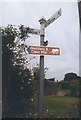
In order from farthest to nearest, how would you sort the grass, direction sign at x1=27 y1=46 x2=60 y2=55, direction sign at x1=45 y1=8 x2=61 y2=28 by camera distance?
the grass → direction sign at x1=45 y1=8 x2=61 y2=28 → direction sign at x1=27 y1=46 x2=60 y2=55

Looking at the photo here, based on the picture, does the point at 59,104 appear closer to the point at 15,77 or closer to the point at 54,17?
the point at 15,77

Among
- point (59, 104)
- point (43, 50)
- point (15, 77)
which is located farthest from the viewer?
point (15, 77)

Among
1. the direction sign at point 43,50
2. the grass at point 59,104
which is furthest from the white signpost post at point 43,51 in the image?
the grass at point 59,104

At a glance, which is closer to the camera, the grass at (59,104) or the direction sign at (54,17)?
the direction sign at (54,17)

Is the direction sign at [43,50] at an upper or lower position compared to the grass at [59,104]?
upper

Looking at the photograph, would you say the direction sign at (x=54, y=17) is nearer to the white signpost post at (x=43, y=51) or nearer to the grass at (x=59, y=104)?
the white signpost post at (x=43, y=51)

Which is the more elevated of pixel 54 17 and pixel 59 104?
pixel 54 17

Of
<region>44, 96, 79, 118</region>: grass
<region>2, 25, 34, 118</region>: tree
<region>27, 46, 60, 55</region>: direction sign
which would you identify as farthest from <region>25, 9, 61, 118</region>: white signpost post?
<region>2, 25, 34, 118</region>: tree

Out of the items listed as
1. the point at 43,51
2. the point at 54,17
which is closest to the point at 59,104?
the point at 43,51

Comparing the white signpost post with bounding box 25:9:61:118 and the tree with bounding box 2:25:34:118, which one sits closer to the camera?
the white signpost post with bounding box 25:9:61:118

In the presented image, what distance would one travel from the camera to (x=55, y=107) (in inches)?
368

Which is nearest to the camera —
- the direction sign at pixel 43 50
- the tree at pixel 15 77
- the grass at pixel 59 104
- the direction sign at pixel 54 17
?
the direction sign at pixel 43 50

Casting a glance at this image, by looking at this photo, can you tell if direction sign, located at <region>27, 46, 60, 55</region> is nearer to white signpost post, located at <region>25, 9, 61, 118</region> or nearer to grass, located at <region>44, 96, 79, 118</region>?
white signpost post, located at <region>25, 9, 61, 118</region>

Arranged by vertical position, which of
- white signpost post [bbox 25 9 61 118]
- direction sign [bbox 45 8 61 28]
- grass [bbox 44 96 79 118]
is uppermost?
direction sign [bbox 45 8 61 28]
